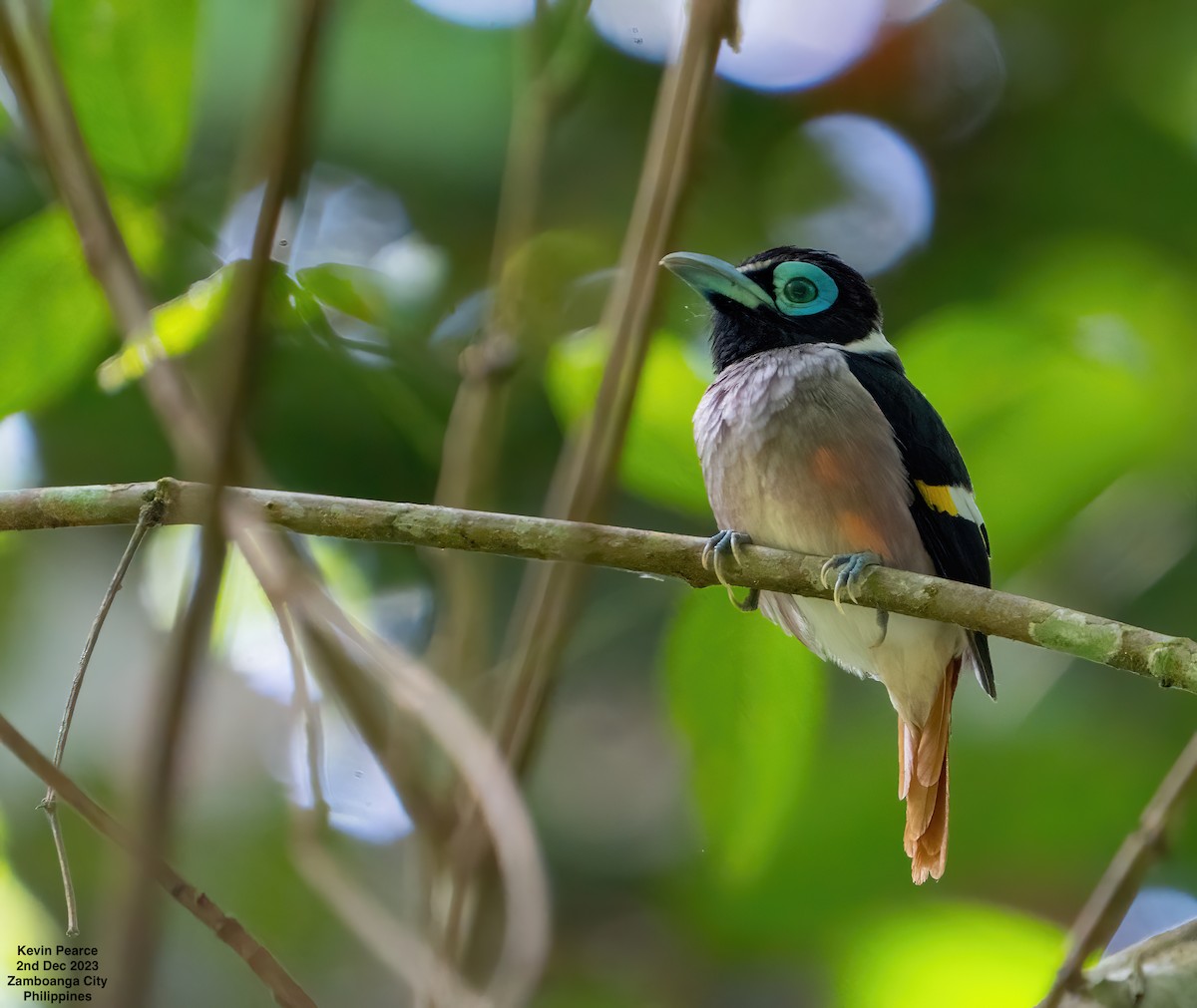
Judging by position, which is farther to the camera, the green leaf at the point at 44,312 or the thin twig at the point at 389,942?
the green leaf at the point at 44,312

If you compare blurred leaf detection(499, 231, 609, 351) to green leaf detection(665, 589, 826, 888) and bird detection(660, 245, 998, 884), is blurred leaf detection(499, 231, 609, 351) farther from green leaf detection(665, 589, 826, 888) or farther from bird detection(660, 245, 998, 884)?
green leaf detection(665, 589, 826, 888)

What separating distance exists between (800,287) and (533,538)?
3.36 feet

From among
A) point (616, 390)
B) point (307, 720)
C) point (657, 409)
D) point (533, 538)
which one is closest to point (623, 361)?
point (616, 390)

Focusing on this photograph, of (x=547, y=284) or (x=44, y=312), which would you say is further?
(x=547, y=284)

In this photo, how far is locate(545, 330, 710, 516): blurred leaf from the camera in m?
1.73

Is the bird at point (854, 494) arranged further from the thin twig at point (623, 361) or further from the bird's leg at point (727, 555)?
the thin twig at point (623, 361)

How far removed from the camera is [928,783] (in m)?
2.07

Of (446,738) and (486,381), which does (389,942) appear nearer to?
(446,738)

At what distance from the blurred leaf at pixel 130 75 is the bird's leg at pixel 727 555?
80cm

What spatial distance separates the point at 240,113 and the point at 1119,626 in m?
2.80

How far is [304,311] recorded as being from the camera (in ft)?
4.74

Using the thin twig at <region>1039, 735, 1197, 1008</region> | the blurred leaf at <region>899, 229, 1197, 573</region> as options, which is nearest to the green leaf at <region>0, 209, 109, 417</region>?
the blurred leaf at <region>899, 229, 1197, 573</region>

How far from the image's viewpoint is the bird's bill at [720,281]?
7.06 feet

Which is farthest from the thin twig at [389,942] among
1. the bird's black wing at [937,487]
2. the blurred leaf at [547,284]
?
the bird's black wing at [937,487]
